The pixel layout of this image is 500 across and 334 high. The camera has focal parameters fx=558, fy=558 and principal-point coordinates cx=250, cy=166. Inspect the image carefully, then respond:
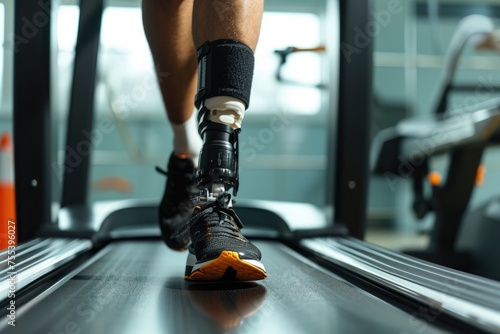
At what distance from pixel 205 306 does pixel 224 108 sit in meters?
0.41

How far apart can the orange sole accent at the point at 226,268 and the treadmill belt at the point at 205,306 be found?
19mm

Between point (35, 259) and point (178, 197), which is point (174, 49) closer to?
point (178, 197)

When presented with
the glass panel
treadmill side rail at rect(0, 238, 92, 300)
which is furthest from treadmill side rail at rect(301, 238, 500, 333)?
the glass panel

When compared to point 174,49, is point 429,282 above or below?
below

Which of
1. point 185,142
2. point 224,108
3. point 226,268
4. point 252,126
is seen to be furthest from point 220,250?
point 252,126

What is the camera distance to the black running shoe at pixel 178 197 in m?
1.50

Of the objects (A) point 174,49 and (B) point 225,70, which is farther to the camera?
(A) point 174,49

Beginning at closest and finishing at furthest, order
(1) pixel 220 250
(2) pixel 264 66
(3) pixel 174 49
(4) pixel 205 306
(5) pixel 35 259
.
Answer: (4) pixel 205 306, (1) pixel 220 250, (5) pixel 35 259, (3) pixel 174 49, (2) pixel 264 66

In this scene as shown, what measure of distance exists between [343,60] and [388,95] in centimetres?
348

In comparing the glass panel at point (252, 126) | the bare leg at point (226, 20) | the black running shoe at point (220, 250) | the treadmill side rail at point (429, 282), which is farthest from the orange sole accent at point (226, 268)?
the glass panel at point (252, 126)

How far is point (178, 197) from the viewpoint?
1.50 m

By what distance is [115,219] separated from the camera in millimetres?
2178

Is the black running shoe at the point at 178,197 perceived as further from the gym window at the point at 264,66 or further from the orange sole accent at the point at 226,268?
the gym window at the point at 264,66

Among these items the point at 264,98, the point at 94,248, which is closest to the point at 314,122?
the point at 264,98
